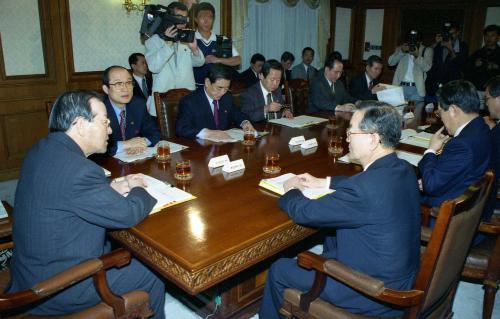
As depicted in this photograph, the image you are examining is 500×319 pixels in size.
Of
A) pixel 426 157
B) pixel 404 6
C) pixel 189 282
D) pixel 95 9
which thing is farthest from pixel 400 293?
pixel 404 6

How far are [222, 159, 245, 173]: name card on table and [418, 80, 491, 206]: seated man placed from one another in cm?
92

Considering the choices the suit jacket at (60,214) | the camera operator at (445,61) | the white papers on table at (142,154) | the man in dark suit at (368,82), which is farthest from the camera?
the camera operator at (445,61)

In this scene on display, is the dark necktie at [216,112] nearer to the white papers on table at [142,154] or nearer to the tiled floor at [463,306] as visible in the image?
the white papers on table at [142,154]

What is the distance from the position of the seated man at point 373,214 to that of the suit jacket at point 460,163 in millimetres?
653

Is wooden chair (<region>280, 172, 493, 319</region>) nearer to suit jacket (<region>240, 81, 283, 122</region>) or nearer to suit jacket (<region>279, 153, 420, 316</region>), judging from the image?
suit jacket (<region>279, 153, 420, 316</region>)

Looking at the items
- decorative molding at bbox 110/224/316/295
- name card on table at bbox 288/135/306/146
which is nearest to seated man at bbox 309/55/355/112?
name card on table at bbox 288/135/306/146

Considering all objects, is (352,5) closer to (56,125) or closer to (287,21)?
(287,21)

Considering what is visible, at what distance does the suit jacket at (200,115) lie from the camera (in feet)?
9.19

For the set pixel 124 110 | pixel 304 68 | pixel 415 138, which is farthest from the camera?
pixel 304 68

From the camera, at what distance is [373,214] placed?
138cm

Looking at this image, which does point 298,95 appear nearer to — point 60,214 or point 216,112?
point 216,112

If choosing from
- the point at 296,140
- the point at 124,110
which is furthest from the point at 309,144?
the point at 124,110

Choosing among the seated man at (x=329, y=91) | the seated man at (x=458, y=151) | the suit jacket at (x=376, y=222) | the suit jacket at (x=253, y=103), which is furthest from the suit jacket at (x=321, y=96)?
the suit jacket at (x=376, y=222)

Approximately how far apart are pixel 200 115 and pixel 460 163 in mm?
1717
